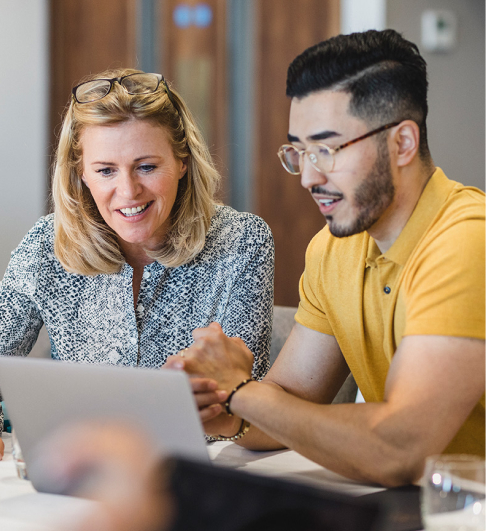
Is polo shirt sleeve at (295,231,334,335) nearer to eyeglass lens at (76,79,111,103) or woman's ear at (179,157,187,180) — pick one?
woman's ear at (179,157,187,180)

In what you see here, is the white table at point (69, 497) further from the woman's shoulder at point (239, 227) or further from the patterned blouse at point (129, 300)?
the woman's shoulder at point (239, 227)

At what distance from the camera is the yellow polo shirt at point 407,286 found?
103 cm

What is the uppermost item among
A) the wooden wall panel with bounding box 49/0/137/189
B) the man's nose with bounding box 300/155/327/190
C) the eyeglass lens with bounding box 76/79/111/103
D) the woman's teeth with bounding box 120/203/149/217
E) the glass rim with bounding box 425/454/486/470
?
the wooden wall panel with bounding box 49/0/137/189

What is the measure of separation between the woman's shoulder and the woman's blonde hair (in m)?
0.03

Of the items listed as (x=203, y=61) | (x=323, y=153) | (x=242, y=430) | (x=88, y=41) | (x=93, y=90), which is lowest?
(x=242, y=430)

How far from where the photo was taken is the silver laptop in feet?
2.73

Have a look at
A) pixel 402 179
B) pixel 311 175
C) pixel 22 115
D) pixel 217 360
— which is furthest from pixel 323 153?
pixel 22 115

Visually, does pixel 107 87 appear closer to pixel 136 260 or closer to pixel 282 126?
pixel 136 260

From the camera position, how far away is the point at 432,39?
3.36 m

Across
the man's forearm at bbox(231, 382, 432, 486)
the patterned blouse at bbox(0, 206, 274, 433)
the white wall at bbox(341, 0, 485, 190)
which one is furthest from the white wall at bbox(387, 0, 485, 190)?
the man's forearm at bbox(231, 382, 432, 486)

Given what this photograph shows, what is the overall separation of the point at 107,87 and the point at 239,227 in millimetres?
459

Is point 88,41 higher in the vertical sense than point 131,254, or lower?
higher

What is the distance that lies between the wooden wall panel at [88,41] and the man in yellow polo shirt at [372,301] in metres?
2.77

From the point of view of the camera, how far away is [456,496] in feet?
2.26
